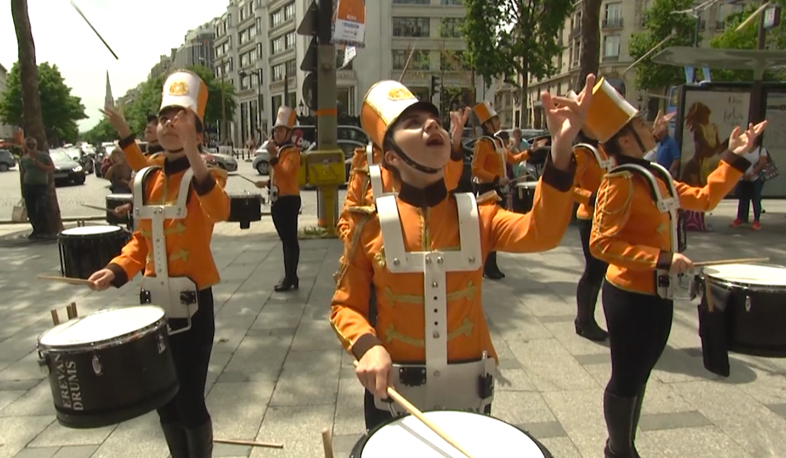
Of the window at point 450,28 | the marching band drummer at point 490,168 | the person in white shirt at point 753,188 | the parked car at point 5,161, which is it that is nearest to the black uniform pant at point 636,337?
the marching band drummer at point 490,168

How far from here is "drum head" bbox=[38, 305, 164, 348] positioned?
7.72 feet

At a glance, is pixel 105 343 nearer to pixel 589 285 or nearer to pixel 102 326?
pixel 102 326

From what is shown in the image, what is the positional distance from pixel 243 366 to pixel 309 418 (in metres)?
1.05

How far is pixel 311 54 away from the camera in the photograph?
9.41 meters

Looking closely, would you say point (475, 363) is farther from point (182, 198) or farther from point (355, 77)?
point (355, 77)

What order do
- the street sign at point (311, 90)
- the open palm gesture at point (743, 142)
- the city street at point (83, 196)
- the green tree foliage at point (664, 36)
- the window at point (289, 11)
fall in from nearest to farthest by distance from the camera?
the open palm gesture at point (743, 142) → the street sign at point (311, 90) → the city street at point (83, 196) → the green tree foliage at point (664, 36) → the window at point (289, 11)

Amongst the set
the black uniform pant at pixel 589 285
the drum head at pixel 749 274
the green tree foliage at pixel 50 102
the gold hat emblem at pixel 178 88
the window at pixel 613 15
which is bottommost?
the black uniform pant at pixel 589 285

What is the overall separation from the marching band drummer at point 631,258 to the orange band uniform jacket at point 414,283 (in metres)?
1.06

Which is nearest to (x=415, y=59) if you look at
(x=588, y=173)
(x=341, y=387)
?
(x=588, y=173)

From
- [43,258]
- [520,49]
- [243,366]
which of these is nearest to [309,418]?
[243,366]

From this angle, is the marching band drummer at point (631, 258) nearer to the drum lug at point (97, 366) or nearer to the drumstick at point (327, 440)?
the drumstick at point (327, 440)

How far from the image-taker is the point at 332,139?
10047 mm

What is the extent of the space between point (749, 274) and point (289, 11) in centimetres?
6752

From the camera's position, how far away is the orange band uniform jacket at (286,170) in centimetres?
657
